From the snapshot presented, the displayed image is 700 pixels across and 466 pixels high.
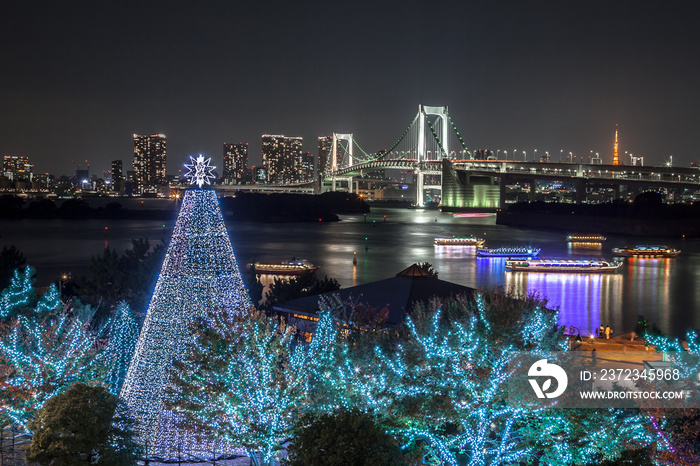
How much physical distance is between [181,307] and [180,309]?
14mm

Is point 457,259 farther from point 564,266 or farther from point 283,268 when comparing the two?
point 283,268

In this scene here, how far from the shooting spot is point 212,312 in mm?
4320

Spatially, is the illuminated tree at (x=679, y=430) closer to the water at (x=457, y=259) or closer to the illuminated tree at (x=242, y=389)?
the water at (x=457, y=259)

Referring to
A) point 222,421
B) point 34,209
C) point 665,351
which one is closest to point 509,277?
point 665,351

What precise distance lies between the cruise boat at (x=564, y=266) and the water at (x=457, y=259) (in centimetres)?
43

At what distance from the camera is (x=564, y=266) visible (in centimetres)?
1842

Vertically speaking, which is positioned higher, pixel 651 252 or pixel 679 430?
pixel 679 430

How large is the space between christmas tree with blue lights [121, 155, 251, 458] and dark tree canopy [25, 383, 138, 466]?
418 millimetres

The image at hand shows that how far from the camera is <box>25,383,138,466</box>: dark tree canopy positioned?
3465mm

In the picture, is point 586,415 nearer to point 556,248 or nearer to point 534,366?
point 534,366

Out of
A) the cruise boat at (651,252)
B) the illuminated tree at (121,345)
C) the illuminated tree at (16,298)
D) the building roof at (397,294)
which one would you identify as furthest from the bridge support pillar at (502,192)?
the illuminated tree at (121,345)

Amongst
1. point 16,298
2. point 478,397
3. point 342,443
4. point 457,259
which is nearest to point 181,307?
point 342,443

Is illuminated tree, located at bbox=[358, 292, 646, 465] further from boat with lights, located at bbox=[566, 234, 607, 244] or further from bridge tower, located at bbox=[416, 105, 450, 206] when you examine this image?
bridge tower, located at bbox=[416, 105, 450, 206]

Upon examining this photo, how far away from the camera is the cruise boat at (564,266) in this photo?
18.3 metres
